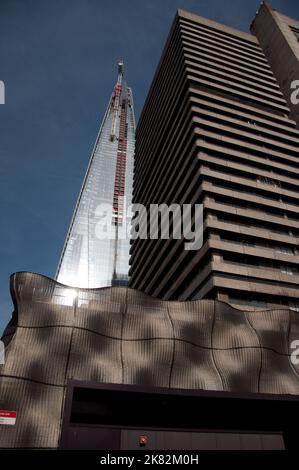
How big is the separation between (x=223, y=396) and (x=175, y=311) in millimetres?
4762

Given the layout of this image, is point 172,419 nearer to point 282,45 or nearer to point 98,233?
point 282,45

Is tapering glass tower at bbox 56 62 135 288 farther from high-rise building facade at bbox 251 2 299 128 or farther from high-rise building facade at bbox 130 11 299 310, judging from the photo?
high-rise building facade at bbox 251 2 299 128


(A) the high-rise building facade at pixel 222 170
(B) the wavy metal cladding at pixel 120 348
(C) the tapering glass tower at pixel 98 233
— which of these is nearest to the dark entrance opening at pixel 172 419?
(B) the wavy metal cladding at pixel 120 348

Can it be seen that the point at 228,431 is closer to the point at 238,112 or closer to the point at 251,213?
the point at 251,213

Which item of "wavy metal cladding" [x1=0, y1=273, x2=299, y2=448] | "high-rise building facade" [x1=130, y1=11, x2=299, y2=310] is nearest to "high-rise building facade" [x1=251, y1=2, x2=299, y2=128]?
"high-rise building facade" [x1=130, y1=11, x2=299, y2=310]

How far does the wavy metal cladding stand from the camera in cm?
1439

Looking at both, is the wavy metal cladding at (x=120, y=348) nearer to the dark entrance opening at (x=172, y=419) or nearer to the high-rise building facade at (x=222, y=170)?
the dark entrance opening at (x=172, y=419)

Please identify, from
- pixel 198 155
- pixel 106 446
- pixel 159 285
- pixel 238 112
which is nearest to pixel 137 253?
pixel 159 285

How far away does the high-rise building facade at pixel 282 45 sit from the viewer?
7062cm

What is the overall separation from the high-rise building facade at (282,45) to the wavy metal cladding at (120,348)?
59904mm

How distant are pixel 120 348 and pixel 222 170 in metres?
41.4

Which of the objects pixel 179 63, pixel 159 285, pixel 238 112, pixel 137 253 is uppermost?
pixel 179 63

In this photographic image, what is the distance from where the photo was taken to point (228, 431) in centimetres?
1538

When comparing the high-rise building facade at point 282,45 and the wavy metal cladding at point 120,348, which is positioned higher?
the high-rise building facade at point 282,45
